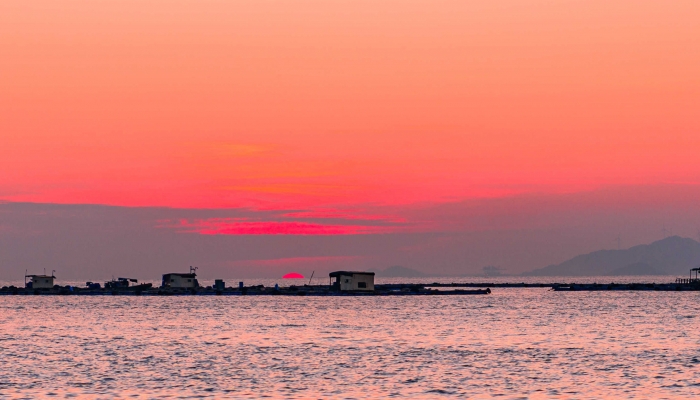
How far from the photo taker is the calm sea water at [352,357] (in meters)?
49.6

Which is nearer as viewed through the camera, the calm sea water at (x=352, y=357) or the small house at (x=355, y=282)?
the calm sea water at (x=352, y=357)

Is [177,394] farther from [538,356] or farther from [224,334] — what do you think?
[224,334]

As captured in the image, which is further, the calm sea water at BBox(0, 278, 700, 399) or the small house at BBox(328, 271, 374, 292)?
the small house at BBox(328, 271, 374, 292)

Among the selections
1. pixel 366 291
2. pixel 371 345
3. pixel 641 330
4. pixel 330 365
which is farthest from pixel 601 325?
pixel 366 291

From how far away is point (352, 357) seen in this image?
216 ft

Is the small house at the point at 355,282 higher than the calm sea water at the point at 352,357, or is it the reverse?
the small house at the point at 355,282

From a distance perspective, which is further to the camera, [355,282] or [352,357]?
[355,282]

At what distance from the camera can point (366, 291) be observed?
19000cm

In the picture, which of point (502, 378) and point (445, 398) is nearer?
point (445, 398)

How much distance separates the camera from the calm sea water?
163 ft

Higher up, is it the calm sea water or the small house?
the small house

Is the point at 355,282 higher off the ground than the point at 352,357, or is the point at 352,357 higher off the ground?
the point at 355,282

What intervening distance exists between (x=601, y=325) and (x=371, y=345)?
115ft

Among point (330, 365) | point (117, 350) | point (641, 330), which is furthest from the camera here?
point (641, 330)
